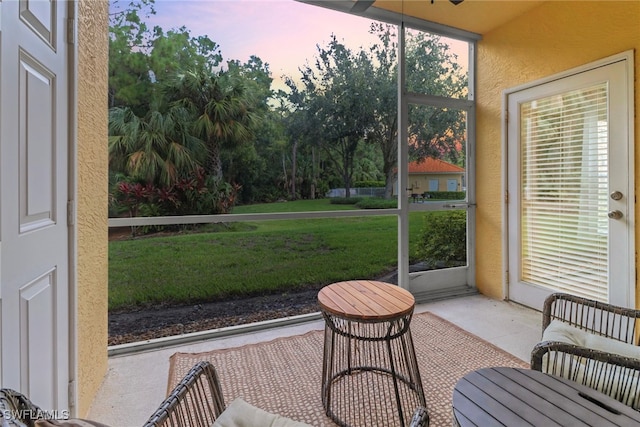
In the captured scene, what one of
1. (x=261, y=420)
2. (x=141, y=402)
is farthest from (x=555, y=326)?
(x=141, y=402)

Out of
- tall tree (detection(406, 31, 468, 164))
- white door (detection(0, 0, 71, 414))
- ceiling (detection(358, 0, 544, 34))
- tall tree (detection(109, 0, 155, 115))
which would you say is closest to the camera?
white door (detection(0, 0, 71, 414))

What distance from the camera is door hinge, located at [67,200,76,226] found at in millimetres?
1417

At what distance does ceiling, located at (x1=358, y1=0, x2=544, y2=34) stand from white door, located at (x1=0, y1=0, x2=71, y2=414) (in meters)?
2.60

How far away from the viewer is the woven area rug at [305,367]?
5.54ft

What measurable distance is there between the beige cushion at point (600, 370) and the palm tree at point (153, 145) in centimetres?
258

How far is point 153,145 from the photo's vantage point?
2.38 meters

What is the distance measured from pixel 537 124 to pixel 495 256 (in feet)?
4.44

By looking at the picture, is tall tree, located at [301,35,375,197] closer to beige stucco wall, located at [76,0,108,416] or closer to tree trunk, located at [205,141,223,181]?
tree trunk, located at [205,141,223,181]

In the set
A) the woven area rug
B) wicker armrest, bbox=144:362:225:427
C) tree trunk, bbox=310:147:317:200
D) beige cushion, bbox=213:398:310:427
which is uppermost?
tree trunk, bbox=310:147:317:200

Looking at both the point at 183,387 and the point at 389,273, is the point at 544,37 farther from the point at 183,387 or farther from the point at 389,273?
the point at 183,387

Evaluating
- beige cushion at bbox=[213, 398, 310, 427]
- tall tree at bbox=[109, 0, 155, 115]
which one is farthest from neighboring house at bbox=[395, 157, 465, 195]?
beige cushion at bbox=[213, 398, 310, 427]

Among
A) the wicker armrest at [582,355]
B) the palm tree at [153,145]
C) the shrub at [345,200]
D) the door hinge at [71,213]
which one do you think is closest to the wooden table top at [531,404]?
the wicker armrest at [582,355]

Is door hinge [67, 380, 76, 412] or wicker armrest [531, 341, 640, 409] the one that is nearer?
wicker armrest [531, 341, 640, 409]

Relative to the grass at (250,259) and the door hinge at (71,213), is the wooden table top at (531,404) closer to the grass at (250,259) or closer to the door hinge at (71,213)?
the door hinge at (71,213)
